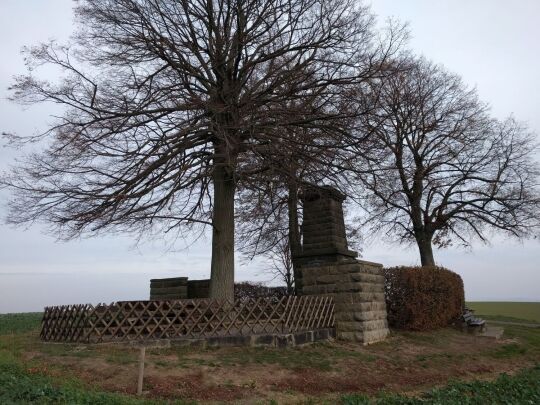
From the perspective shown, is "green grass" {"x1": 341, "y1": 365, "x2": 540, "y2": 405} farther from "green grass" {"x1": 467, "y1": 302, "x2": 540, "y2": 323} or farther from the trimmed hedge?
"green grass" {"x1": 467, "y1": 302, "x2": 540, "y2": 323}

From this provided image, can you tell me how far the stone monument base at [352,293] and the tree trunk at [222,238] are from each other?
2698mm

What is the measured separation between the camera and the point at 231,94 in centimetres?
1313

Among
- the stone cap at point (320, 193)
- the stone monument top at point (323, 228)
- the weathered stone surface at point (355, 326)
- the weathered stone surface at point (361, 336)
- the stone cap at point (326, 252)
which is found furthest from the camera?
the stone cap at point (320, 193)

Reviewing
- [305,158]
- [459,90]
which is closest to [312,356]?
[305,158]

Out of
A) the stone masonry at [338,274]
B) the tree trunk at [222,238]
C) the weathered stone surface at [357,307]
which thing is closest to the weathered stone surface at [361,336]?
the stone masonry at [338,274]

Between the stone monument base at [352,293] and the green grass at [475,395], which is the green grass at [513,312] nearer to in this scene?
the stone monument base at [352,293]

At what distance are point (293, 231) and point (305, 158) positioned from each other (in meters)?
6.75

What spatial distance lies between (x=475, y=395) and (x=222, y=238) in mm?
8273

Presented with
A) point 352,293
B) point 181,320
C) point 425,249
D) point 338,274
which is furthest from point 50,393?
point 425,249

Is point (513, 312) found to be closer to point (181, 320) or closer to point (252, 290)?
point (252, 290)

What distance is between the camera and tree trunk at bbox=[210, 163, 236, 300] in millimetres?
13750

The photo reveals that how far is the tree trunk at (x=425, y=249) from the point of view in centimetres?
2412

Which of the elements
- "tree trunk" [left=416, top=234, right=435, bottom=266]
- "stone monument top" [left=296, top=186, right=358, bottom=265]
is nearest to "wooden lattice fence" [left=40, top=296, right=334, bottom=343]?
"stone monument top" [left=296, top=186, right=358, bottom=265]

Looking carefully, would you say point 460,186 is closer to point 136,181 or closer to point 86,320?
point 136,181
